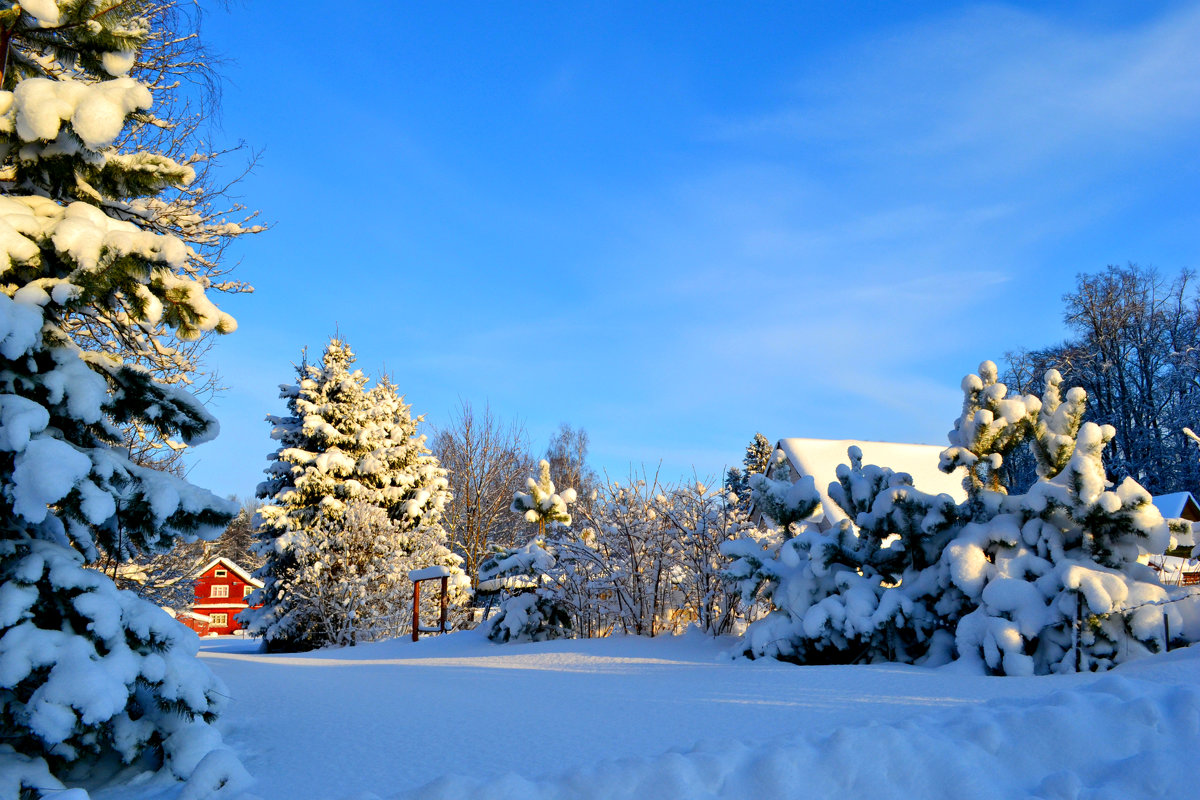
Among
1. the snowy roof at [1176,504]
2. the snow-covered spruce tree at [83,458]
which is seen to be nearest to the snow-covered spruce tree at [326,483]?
the snow-covered spruce tree at [83,458]

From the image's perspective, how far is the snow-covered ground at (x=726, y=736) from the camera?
3.11 meters

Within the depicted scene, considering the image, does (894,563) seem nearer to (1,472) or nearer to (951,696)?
(951,696)

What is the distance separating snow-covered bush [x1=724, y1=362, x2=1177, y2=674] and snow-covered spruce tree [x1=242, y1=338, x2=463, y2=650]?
11.7 m

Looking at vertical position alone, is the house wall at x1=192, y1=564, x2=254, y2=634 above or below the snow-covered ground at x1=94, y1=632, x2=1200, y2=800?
below

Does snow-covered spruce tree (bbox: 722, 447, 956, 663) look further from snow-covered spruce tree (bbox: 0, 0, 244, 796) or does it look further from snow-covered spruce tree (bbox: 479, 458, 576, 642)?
snow-covered spruce tree (bbox: 0, 0, 244, 796)

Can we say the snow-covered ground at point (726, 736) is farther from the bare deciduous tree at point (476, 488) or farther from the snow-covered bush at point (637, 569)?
the bare deciduous tree at point (476, 488)

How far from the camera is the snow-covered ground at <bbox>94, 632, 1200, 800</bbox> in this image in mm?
3111

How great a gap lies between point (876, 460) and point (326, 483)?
50.5ft

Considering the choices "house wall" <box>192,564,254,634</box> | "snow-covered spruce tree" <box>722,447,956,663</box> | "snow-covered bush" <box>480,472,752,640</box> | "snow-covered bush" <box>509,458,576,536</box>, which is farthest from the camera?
"house wall" <box>192,564,254,634</box>

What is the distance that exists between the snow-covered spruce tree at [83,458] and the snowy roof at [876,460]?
1923cm

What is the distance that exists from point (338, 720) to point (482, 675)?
93.4 inches

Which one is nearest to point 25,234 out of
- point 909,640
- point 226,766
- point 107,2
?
point 107,2

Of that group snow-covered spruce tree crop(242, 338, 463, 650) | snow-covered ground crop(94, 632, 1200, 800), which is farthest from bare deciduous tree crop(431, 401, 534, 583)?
snow-covered ground crop(94, 632, 1200, 800)

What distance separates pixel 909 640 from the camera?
7426 millimetres
